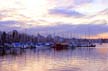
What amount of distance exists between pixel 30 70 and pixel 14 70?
1.55 m

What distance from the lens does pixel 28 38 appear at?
16138cm

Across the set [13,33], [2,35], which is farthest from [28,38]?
[2,35]

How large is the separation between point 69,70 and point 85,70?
149 cm

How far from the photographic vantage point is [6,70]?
27656mm

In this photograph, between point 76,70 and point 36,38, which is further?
point 36,38

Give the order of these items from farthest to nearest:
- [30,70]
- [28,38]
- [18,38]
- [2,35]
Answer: [28,38]
[18,38]
[2,35]
[30,70]

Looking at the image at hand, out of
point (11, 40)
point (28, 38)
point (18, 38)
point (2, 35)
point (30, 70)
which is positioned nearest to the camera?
point (30, 70)

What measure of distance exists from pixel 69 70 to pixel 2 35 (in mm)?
99415

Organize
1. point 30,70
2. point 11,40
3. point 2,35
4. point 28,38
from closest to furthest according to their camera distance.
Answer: point 30,70 → point 2,35 → point 11,40 → point 28,38

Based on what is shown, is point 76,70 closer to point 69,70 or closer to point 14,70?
point 69,70

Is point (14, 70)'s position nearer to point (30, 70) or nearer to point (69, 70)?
point (30, 70)

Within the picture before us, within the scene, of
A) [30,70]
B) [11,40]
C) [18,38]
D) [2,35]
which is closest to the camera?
[30,70]

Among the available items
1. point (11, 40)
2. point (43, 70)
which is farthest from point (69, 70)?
point (11, 40)

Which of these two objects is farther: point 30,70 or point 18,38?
point 18,38
